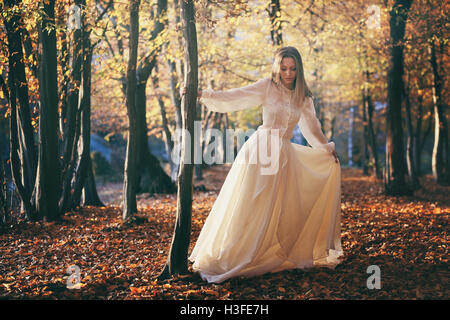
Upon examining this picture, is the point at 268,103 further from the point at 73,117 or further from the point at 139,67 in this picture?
the point at 139,67

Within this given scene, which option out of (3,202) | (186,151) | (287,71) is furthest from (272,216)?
(3,202)

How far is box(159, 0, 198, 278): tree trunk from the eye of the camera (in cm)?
466

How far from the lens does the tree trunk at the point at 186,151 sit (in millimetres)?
4660

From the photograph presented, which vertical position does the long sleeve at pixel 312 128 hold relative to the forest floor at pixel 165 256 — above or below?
above

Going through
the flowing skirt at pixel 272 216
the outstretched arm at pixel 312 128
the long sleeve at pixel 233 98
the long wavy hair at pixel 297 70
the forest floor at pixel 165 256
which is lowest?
the forest floor at pixel 165 256

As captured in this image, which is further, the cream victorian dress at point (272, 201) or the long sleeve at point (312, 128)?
the long sleeve at point (312, 128)

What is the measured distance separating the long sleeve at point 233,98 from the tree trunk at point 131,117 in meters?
3.20

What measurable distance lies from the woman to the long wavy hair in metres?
0.01

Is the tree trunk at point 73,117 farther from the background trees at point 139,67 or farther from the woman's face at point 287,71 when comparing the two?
the woman's face at point 287,71

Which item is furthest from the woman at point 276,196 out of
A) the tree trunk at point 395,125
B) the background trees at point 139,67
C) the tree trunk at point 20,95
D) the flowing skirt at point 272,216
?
the tree trunk at point 395,125

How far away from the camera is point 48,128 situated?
26.5ft

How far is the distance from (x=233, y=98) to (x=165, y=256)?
8.61ft
